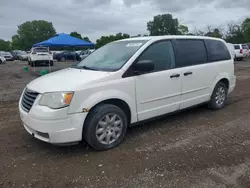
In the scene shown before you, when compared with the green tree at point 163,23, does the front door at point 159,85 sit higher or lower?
lower

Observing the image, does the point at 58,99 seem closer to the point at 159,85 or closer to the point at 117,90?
the point at 117,90

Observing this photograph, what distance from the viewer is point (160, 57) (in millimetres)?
4121

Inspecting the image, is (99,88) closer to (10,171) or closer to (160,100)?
(160,100)

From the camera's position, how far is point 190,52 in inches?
182

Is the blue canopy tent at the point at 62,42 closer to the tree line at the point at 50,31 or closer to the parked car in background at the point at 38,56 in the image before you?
the parked car in background at the point at 38,56

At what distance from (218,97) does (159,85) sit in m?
2.08

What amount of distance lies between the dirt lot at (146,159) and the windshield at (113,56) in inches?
49.2

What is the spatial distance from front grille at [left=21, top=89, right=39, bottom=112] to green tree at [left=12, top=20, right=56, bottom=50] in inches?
3345

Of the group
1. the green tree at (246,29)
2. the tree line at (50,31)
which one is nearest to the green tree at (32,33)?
the tree line at (50,31)

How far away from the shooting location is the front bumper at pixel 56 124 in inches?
122

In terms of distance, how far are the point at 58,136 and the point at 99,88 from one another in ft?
2.80

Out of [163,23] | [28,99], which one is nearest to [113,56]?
[28,99]

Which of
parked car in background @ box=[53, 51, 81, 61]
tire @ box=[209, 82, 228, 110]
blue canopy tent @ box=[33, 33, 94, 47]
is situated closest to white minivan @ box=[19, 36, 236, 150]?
tire @ box=[209, 82, 228, 110]

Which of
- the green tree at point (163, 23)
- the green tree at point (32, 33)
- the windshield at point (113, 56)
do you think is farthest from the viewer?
the green tree at point (32, 33)
